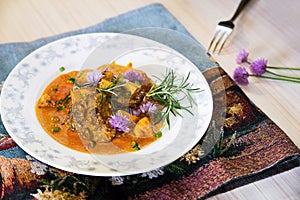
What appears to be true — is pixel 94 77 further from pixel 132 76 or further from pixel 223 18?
pixel 223 18

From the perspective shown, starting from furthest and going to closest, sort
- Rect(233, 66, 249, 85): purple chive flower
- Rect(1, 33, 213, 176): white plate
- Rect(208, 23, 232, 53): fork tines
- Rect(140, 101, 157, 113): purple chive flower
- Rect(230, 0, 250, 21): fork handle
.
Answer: Rect(230, 0, 250, 21): fork handle < Rect(208, 23, 232, 53): fork tines < Rect(233, 66, 249, 85): purple chive flower < Rect(140, 101, 157, 113): purple chive flower < Rect(1, 33, 213, 176): white plate

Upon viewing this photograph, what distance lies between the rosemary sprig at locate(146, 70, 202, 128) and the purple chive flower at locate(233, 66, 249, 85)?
0.72 ft

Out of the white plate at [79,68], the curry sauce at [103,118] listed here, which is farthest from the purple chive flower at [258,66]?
the curry sauce at [103,118]

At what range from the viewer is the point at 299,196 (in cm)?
142

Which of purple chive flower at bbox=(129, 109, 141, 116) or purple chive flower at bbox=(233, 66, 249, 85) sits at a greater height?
purple chive flower at bbox=(233, 66, 249, 85)

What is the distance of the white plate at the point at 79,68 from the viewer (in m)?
1.35

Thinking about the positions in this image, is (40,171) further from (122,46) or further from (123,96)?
(122,46)

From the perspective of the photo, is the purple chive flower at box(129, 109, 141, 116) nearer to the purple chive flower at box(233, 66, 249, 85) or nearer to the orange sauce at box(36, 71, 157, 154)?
the orange sauce at box(36, 71, 157, 154)

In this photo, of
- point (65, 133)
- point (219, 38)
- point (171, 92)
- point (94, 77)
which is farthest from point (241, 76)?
point (65, 133)

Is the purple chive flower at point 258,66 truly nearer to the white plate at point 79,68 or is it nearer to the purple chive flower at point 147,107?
the white plate at point 79,68

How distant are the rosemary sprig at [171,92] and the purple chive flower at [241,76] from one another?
0.72ft

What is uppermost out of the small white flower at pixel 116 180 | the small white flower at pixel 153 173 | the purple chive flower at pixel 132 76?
the purple chive flower at pixel 132 76

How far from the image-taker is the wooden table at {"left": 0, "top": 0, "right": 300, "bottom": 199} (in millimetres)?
1763

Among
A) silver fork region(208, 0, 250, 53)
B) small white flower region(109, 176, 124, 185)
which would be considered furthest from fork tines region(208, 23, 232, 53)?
small white flower region(109, 176, 124, 185)
